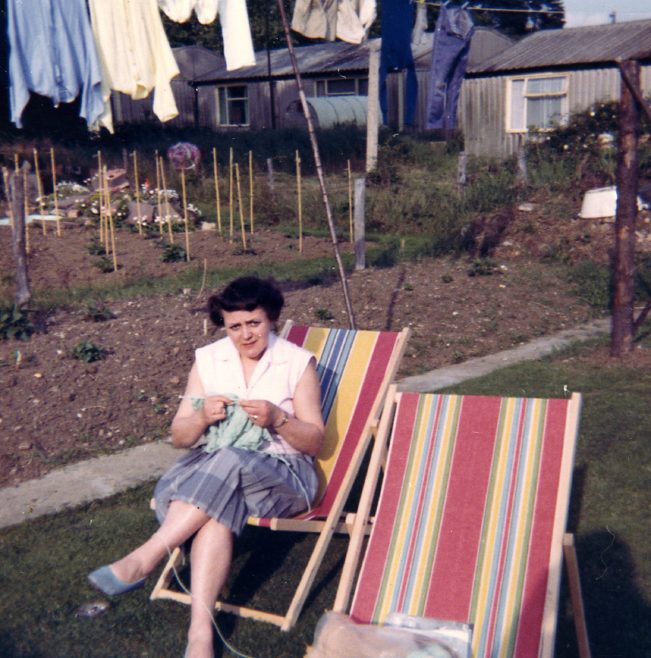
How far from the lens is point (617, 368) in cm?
623

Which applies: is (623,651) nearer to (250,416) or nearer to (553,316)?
(250,416)

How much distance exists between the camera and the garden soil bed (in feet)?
16.9

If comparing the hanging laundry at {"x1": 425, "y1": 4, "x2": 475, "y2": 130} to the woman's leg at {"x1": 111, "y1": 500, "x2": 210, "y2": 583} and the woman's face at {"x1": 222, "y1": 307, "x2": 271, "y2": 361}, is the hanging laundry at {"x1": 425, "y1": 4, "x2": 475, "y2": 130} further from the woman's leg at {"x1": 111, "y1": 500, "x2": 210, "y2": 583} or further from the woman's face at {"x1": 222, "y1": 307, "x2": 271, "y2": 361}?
the woman's leg at {"x1": 111, "y1": 500, "x2": 210, "y2": 583}

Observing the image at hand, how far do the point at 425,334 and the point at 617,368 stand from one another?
1511mm

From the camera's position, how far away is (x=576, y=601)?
3.01 metres

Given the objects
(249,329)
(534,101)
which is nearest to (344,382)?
(249,329)

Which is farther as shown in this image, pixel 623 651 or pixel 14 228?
pixel 14 228

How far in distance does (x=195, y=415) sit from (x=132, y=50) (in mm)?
3841

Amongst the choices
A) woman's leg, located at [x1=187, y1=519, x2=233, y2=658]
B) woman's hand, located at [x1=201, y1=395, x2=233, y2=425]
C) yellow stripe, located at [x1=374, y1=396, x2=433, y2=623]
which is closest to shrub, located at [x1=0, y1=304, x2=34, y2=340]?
woman's hand, located at [x1=201, y1=395, x2=233, y2=425]

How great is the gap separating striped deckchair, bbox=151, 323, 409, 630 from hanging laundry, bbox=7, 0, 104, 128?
295 cm

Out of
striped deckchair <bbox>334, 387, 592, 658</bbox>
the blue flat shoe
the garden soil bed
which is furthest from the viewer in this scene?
the garden soil bed

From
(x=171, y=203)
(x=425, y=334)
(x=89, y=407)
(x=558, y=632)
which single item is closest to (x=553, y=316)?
(x=425, y=334)

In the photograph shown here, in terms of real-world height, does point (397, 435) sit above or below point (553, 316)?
above

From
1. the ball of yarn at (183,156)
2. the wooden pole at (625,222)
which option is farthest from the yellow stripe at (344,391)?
the ball of yarn at (183,156)
